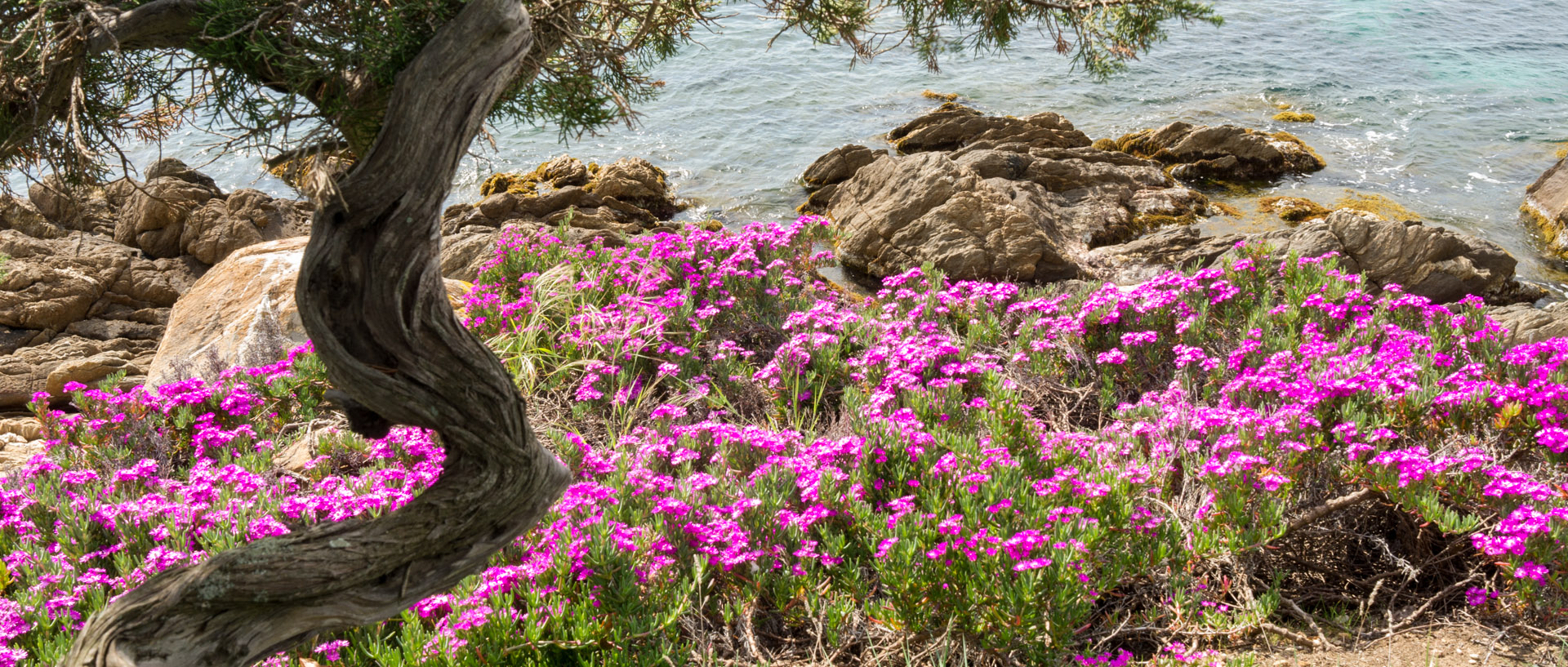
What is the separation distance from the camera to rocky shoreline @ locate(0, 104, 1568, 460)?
745cm

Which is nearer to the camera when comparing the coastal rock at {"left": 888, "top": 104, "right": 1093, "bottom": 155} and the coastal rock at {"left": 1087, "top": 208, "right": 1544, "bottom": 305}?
the coastal rock at {"left": 1087, "top": 208, "right": 1544, "bottom": 305}

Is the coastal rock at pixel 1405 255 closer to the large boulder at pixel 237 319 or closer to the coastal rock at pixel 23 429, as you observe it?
the large boulder at pixel 237 319

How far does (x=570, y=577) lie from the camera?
386 cm

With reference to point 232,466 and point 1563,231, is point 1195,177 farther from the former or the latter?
point 232,466

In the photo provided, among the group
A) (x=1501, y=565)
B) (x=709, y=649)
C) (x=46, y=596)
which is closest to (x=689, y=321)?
(x=709, y=649)

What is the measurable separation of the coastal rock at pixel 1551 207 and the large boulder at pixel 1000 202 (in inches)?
155

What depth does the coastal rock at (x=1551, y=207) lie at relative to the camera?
1184 cm

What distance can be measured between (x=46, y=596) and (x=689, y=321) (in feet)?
12.6

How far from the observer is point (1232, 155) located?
47.0 feet

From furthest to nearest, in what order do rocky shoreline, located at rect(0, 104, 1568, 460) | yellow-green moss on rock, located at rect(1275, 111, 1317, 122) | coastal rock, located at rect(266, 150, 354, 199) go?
1. yellow-green moss on rock, located at rect(1275, 111, 1317, 122)
2. rocky shoreline, located at rect(0, 104, 1568, 460)
3. coastal rock, located at rect(266, 150, 354, 199)

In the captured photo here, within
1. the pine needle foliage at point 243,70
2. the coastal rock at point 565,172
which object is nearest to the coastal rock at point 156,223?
the coastal rock at point 565,172

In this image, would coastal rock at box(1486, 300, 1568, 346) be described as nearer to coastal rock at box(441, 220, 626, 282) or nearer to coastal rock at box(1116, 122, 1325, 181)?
coastal rock at box(441, 220, 626, 282)

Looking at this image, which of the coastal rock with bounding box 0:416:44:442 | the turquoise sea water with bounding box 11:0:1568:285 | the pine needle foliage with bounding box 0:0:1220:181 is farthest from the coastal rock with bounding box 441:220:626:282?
the pine needle foliage with bounding box 0:0:1220:181

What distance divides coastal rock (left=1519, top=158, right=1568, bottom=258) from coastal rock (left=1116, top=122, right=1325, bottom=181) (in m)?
2.59
